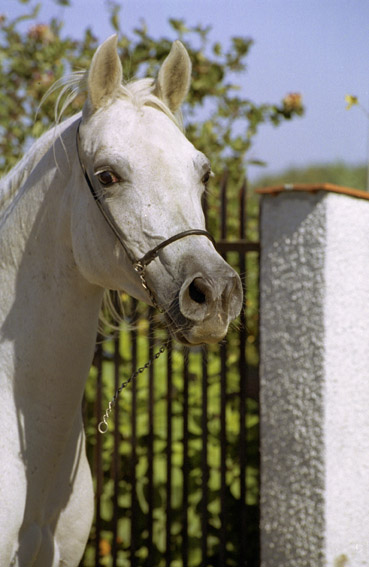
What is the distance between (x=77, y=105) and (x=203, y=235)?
9.71 ft

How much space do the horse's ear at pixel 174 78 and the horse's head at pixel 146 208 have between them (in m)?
0.07

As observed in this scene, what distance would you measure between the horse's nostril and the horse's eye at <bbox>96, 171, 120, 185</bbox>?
453 mm

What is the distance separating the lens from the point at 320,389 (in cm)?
303

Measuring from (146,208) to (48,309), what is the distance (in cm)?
54

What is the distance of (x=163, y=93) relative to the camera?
7.55 ft

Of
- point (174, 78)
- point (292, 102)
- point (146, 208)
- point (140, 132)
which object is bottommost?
point (146, 208)

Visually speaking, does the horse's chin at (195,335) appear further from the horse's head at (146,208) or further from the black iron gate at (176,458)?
the black iron gate at (176,458)

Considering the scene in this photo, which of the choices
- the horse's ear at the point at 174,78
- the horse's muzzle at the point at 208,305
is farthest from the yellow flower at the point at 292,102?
the horse's muzzle at the point at 208,305

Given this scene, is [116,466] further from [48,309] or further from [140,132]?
[140,132]

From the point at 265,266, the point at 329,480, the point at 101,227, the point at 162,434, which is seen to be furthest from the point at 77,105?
the point at 329,480

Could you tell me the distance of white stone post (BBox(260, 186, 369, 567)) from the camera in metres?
3.01

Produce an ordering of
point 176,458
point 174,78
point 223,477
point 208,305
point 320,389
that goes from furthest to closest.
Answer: point 176,458
point 223,477
point 320,389
point 174,78
point 208,305

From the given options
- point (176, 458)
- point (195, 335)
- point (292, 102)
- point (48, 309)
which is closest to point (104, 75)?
point (48, 309)

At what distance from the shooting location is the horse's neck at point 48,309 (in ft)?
7.28
